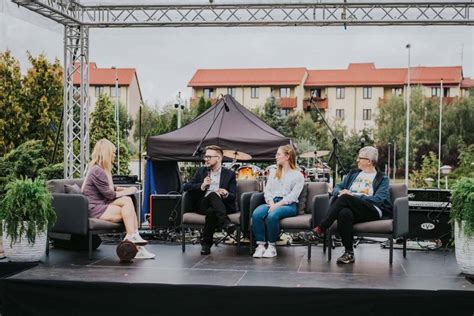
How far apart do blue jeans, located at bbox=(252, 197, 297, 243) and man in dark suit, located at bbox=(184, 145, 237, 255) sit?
0.36 m

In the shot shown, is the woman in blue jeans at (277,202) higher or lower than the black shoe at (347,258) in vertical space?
higher

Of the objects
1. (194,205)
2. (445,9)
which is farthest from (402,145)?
(194,205)

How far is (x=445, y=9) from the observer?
406 inches

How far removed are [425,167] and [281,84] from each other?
19.8 metres

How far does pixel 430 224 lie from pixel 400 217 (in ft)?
3.92

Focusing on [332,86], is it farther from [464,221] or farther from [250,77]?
[464,221]

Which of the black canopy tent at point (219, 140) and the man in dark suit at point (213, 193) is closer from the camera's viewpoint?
the man in dark suit at point (213, 193)

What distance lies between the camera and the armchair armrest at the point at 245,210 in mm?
6992

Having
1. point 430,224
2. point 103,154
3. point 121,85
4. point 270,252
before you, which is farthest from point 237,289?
point 121,85

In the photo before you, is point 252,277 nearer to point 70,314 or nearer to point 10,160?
point 70,314

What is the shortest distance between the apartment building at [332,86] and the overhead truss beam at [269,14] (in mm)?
42627

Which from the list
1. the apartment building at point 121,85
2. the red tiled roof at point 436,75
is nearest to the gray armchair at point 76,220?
the apartment building at point 121,85

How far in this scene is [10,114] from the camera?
78.3 ft

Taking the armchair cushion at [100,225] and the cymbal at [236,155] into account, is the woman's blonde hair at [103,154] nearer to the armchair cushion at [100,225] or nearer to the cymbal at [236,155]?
the armchair cushion at [100,225]
